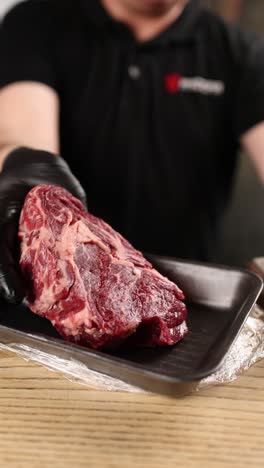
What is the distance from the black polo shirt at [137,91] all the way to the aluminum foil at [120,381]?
54.3 inches

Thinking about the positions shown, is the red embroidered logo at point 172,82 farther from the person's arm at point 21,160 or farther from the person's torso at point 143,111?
the person's arm at point 21,160

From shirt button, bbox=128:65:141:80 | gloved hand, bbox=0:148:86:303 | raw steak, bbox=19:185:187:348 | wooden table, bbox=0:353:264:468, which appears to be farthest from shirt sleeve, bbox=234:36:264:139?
wooden table, bbox=0:353:264:468

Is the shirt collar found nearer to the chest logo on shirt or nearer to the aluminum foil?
the chest logo on shirt

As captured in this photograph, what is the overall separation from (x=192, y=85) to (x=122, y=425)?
1894 mm

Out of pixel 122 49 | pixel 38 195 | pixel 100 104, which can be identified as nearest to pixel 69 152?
pixel 100 104

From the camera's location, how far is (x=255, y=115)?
2.54 metres

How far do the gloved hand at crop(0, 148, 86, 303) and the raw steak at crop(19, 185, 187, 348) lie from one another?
39 mm

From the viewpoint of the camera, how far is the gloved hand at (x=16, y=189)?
4.42ft

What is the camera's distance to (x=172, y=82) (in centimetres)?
260

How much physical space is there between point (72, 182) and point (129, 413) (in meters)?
0.81

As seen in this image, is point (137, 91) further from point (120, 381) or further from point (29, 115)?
point (120, 381)

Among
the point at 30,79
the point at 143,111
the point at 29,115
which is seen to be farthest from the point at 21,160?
the point at 143,111

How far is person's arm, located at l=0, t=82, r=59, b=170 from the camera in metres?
2.34

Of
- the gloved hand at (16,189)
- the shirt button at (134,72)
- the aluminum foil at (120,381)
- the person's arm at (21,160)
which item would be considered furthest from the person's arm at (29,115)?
the aluminum foil at (120,381)
